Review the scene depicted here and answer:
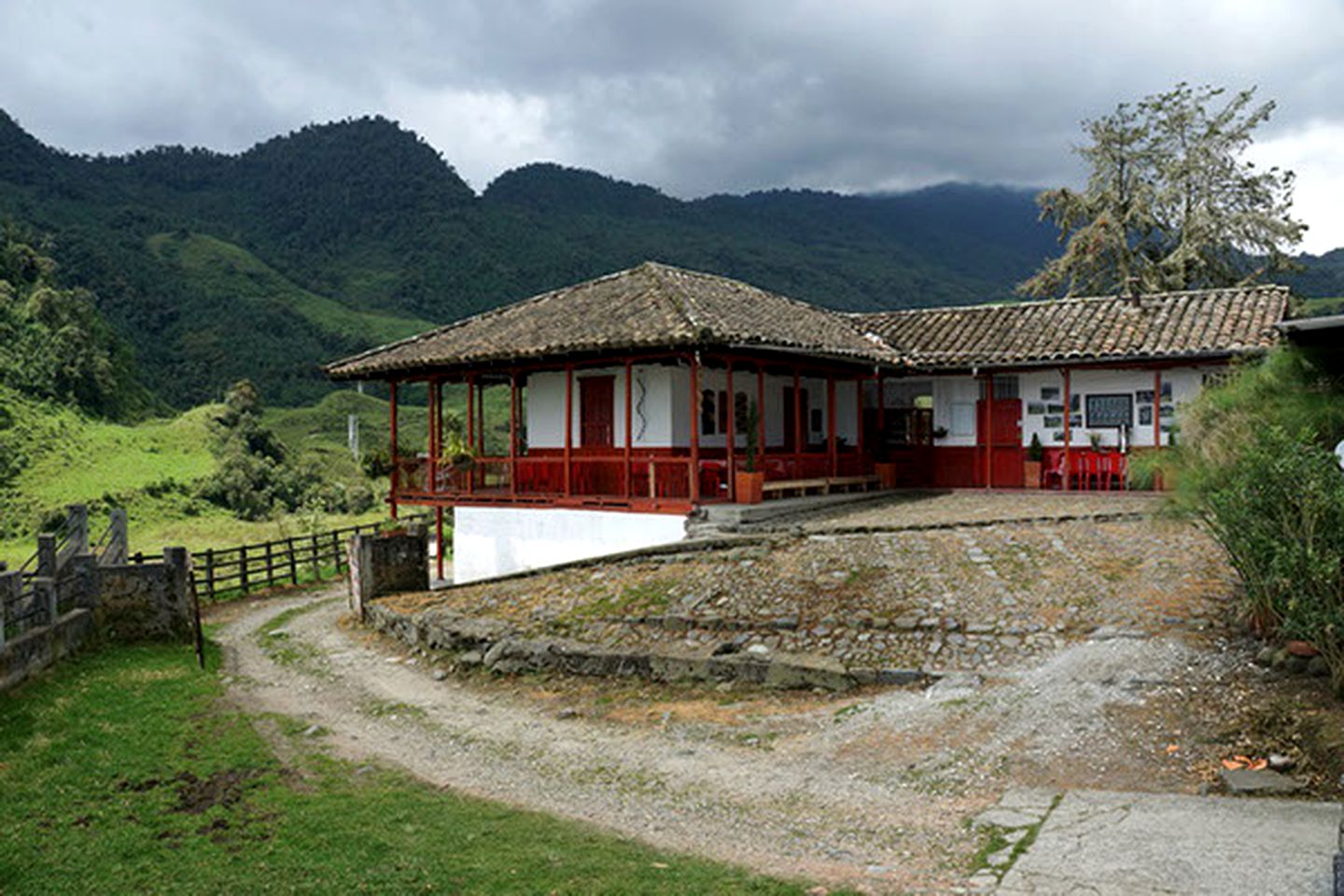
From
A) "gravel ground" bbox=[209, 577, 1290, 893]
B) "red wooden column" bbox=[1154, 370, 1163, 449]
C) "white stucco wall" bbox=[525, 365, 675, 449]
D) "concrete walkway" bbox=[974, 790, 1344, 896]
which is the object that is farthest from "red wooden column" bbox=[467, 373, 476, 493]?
"concrete walkway" bbox=[974, 790, 1344, 896]

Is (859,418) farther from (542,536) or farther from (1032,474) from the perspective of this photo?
(542,536)

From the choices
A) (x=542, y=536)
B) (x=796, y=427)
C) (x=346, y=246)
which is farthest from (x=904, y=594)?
(x=346, y=246)

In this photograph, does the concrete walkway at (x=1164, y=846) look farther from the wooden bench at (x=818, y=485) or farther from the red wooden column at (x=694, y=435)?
the wooden bench at (x=818, y=485)

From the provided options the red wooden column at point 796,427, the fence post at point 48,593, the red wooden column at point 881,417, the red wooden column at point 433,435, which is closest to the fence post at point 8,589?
the fence post at point 48,593

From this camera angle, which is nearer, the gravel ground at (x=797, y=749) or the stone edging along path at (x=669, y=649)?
the gravel ground at (x=797, y=749)

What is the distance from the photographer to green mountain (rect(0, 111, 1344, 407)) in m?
69.9

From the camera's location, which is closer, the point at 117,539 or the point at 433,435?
the point at 117,539

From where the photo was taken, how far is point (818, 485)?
19016mm

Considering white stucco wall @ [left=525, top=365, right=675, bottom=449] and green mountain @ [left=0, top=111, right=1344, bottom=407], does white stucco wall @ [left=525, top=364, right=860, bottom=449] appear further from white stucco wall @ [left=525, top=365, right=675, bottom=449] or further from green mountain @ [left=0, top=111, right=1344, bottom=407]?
green mountain @ [left=0, top=111, right=1344, bottom=407]

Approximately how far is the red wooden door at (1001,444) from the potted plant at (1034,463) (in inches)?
12.3

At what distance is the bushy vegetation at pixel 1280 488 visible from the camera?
26.9 ft

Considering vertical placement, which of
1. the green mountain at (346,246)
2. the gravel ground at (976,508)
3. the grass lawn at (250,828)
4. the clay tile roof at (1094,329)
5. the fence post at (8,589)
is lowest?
the grass lawn at (250,828)

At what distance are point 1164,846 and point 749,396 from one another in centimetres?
1417

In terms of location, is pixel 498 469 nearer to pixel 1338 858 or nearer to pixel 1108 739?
pixel 1108 739
